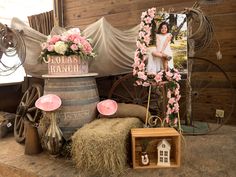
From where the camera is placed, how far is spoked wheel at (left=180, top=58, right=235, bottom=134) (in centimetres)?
287

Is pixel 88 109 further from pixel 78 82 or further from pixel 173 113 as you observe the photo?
pixel 173 113

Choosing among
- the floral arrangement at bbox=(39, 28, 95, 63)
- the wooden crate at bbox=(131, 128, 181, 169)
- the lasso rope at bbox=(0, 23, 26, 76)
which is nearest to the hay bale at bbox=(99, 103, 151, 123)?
the wooden crate at bbox=(131, 128, 181, 169)

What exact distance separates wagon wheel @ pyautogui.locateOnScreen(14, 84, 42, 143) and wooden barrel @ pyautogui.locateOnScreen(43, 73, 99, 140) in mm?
407

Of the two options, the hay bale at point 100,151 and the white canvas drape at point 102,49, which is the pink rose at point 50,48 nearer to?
the white canvas drape at point 102,49

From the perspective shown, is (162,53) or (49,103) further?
(162,53)

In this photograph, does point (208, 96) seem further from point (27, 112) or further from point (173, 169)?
point (27, 112)

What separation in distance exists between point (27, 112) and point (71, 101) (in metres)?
0.73

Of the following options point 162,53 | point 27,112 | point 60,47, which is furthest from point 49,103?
point 162,53

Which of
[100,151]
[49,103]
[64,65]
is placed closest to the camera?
[100,151]

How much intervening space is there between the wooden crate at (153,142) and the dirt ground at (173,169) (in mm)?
72

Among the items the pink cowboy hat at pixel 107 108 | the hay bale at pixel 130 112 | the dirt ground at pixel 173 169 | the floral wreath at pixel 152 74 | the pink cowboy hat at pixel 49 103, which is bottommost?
the dirt ground at pixel 173 169

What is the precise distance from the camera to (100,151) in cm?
160

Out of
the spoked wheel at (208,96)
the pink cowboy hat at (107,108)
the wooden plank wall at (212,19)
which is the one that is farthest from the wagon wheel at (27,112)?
the wooden plank wall at (212,19)

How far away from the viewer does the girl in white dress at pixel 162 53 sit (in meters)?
1.95
